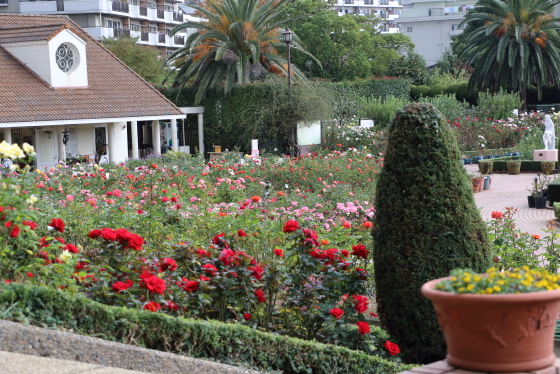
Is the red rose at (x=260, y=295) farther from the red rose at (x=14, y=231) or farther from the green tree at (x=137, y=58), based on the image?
the green tree at (x=137, y=58)

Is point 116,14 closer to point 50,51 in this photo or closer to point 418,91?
point 418,91

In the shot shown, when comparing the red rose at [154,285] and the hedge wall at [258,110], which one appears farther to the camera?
the hedge wall at [258,110]

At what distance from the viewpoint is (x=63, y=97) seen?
83.3ft

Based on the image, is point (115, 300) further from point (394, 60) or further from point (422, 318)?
point (394, 60)

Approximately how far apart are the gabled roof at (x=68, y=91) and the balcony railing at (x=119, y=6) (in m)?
A: 25.7

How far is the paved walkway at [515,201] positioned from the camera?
14.8 meters

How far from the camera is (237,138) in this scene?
3266 centimetres

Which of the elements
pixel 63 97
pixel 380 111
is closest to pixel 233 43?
pixel 380 111

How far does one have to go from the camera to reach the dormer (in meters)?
25.0

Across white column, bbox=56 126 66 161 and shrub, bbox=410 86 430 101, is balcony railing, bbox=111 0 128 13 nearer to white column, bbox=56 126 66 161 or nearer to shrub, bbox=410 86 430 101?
shrub, bbox=410 86 430 101

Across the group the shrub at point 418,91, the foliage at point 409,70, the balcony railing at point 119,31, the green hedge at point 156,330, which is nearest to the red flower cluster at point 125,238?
the green hedge at point 156,330

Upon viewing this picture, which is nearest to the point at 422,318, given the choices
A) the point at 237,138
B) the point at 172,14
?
the point at 237,138

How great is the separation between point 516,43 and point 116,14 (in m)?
29.1

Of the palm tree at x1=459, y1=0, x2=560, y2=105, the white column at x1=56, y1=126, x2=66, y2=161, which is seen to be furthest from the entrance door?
the palm tree at x1=459, y1=0, x2=560, y2=105
